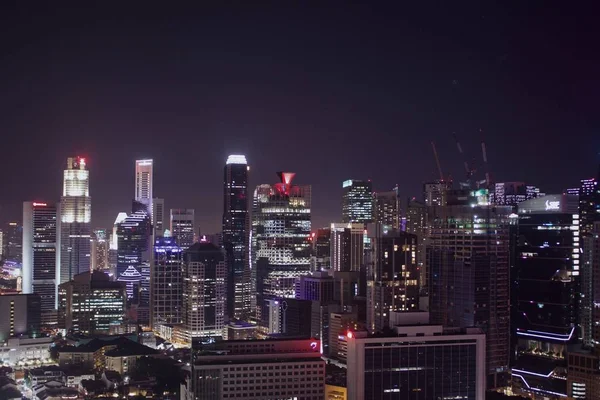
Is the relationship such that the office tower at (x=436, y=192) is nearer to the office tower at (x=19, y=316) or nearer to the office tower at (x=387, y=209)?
the office tower at (x=387, y=209)

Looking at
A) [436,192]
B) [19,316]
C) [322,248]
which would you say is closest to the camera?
[436,192]

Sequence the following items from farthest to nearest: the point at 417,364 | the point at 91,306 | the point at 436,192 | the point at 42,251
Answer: the point at 42,251, the point at 91,306, the point at 436,192, the point at 417,364

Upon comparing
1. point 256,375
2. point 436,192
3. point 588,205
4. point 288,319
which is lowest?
point 288,319

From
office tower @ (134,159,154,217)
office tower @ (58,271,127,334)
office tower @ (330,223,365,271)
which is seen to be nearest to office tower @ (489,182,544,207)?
office tower @ (330,223,365,271)

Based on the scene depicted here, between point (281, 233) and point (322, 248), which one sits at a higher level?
point (281, 233)

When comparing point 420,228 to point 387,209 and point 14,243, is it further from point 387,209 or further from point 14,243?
point 14,243

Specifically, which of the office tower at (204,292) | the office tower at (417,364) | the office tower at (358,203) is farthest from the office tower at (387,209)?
the office tower at (417,364)

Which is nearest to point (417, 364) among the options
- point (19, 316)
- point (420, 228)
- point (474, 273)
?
point (474, 273)
